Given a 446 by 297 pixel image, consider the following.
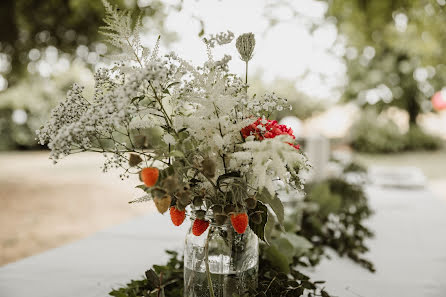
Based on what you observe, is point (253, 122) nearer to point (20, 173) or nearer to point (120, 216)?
point (120, 216)

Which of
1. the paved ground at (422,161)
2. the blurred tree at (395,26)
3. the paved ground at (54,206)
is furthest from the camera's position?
the paved ground at (422,161)

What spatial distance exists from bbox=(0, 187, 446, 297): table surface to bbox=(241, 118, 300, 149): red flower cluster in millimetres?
539

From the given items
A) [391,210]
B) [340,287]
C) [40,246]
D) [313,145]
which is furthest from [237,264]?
[40,246]

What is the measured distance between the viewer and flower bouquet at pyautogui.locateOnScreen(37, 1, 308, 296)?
0.64 metres

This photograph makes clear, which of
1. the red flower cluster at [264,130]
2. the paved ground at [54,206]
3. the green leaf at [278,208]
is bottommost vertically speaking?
the paved ground at [54,206]

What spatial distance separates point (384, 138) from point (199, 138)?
44.2ft

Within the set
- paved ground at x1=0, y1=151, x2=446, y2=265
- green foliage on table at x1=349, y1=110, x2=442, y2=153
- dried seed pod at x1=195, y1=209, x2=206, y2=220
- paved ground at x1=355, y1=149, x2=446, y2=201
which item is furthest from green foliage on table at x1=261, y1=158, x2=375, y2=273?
green foliage on table at x1=349, y1=110, x2=442, y2=153

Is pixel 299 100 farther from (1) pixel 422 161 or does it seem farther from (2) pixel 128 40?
(2) pixel 128 40

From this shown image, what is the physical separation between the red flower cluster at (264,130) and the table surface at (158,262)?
539 mm

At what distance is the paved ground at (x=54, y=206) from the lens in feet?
14.2

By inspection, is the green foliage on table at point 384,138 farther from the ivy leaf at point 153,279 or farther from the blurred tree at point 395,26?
the ivy leaf at point 153,279

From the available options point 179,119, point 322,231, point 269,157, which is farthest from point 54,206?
point 269,157

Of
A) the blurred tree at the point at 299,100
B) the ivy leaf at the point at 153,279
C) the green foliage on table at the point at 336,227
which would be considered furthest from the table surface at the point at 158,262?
the blurred tree at the point at 299,100

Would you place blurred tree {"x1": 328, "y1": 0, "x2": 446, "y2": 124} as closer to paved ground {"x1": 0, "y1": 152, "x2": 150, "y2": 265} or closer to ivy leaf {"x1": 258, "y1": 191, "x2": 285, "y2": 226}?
ivy leaf {"x1": 258, "y1": 191, "x2": 285, "y2": 226}
